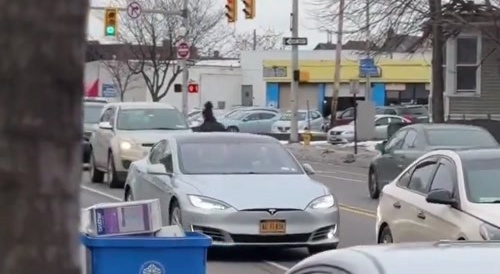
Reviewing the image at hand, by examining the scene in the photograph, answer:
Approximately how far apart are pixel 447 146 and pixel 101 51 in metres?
58.7

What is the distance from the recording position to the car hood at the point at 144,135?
2288cm

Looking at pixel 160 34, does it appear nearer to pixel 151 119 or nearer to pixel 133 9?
pixel 133 9

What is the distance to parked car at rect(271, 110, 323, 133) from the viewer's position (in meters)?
54.6

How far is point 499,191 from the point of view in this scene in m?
10.8

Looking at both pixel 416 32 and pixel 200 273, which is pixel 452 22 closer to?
pixel 416 32

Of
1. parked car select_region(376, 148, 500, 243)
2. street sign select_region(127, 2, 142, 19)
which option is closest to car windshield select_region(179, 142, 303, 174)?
parked car select_region(376, 148, 500, 243)

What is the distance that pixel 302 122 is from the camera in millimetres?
59906

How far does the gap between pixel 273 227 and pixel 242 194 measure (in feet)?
1.61

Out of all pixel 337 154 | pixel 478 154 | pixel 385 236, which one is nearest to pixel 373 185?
pixel 385 236

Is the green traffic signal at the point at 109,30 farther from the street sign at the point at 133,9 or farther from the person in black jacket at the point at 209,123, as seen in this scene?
the person in black jacket at the point at 209,123

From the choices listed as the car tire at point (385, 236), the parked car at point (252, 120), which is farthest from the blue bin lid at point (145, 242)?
the parked car at point (252, 120)

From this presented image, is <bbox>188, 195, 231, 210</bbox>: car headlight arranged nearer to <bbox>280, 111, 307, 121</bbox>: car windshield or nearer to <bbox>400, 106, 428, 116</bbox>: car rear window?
<bbox>280, 111, 307, 121</bbox>: car windshield

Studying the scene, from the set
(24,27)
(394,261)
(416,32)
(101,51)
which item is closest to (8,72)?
(24,27)

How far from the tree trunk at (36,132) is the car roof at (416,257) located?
5.54 feet
